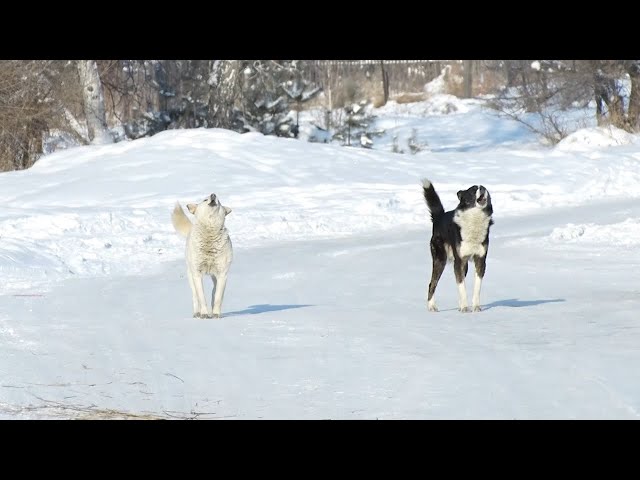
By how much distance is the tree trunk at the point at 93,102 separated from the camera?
34.1 m

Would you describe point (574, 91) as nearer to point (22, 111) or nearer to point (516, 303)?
point (22, 111)

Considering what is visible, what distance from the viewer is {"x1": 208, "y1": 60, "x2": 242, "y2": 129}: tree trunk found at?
37.4 m

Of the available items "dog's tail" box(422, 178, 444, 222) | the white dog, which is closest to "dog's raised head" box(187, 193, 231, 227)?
the white dog

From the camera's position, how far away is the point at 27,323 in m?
11.5

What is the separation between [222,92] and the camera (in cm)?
3781

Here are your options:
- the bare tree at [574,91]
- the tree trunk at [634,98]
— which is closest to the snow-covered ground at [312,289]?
the tree trunk at [634,98]

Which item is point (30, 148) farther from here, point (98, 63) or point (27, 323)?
point (27, 323)

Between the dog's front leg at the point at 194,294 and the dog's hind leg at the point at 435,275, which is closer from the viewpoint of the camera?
the dog's front leg at the point at 194,294

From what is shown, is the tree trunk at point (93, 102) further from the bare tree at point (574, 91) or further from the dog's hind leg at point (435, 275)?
the dog's hind leg at point (435, 275)

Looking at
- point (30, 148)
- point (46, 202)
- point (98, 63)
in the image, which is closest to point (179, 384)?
point (46, 202)

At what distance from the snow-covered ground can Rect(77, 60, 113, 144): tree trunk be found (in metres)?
4.75

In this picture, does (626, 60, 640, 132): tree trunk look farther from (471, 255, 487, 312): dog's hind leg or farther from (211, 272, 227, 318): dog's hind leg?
(211, 272, 227, 318): dog's hind leg

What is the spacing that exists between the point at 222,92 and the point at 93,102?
4.84m

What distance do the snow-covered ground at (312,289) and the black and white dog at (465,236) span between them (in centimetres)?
32
